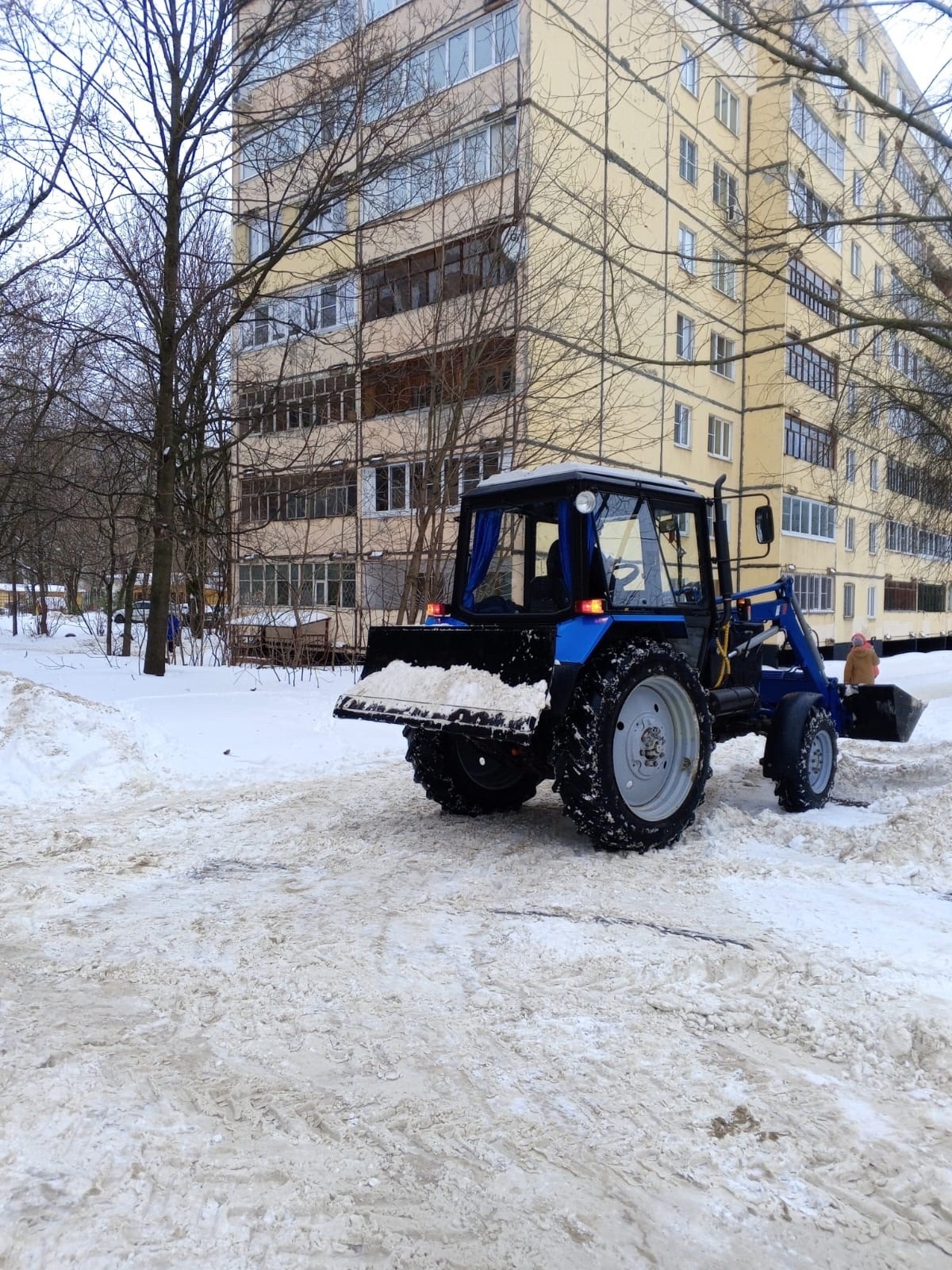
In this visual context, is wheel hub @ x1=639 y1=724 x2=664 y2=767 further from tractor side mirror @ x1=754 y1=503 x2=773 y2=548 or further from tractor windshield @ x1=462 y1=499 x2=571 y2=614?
tractor side mirror @ x1=754 y1=503 x2=773 y2=548

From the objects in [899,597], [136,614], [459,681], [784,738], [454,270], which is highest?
[454,270]

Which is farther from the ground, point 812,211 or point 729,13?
point 729,13

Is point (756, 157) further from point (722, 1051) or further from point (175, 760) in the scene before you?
point (722, 1051)

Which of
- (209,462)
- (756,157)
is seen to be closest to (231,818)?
(756,157)

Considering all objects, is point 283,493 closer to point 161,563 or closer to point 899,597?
point 161,563

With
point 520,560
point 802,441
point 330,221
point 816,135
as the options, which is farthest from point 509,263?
point 802,441

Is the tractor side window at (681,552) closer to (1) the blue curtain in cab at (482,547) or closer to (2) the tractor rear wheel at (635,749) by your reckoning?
(2) the tractor rear wheel at (635,749)

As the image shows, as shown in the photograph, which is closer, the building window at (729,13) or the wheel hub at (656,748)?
the wheel hub at (656,748)

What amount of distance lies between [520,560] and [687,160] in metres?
23.0

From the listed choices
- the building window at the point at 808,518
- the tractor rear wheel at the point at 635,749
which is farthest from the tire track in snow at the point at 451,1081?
the building window at the point at 808,518

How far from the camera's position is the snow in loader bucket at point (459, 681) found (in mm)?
5414

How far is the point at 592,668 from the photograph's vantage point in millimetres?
5727

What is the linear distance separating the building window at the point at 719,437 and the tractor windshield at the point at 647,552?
22622mm

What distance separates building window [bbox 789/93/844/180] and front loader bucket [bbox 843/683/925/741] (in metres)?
5.13
